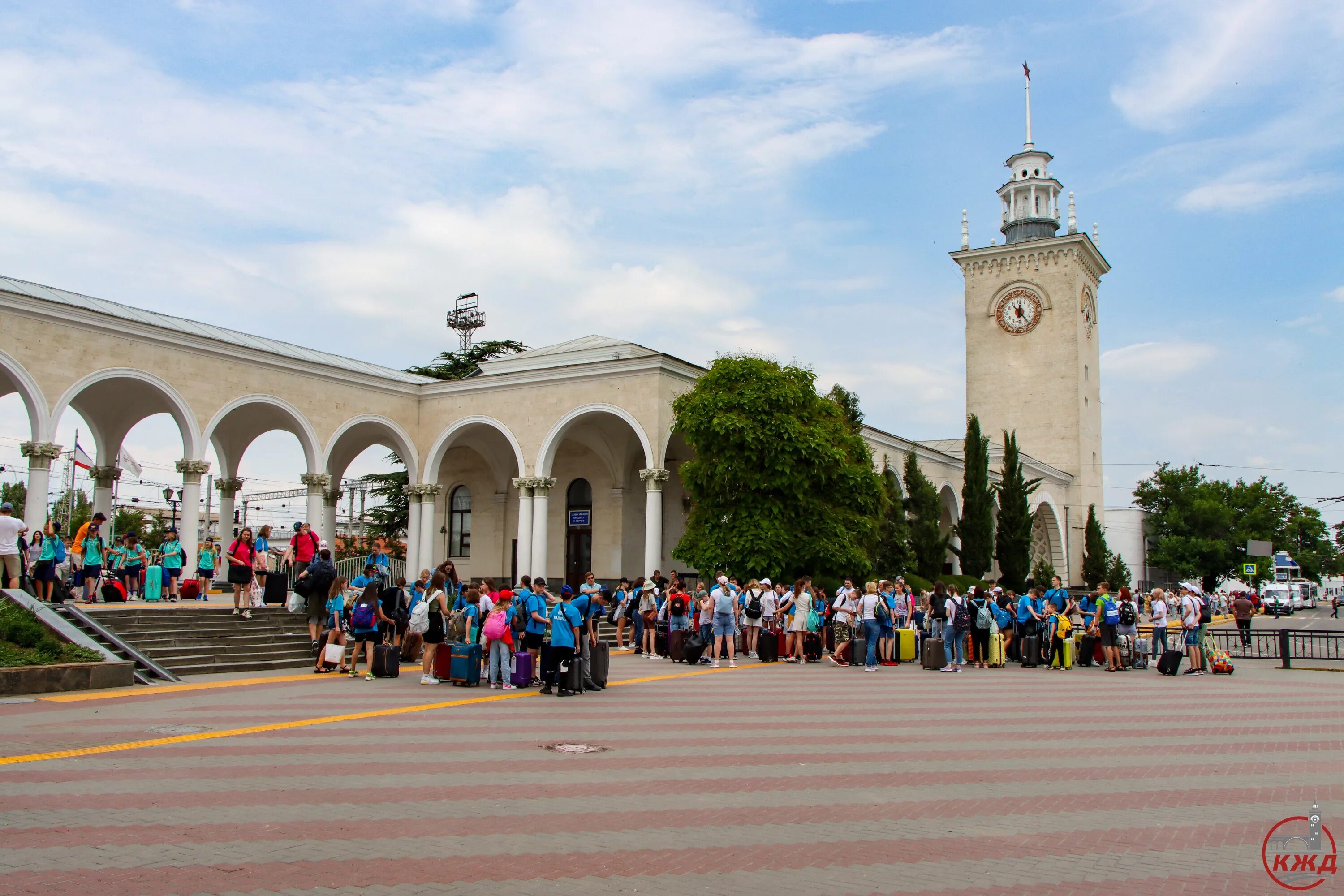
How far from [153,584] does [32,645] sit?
6.36m

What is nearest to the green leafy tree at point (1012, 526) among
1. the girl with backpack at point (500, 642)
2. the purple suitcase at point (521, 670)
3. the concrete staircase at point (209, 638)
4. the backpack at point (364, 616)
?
the purple suitcase at point (521, 670)

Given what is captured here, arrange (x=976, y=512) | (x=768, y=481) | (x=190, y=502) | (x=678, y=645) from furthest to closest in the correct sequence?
(x=976, y=512) → (x=768, y=481) → (x=190, y=502) → (x=678, y=645)

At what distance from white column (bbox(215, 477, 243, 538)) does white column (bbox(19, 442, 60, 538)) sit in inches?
216

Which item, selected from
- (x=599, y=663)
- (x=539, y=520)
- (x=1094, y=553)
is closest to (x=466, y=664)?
(x=599, y=663)

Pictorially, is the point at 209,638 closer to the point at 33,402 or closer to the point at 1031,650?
the point at 33,402

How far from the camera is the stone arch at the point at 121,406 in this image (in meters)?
21.3

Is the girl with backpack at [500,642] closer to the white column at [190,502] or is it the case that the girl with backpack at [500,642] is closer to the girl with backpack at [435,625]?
the girl with backpack at [435,625]

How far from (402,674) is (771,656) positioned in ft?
21.7

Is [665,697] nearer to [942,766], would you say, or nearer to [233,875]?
[942,766]

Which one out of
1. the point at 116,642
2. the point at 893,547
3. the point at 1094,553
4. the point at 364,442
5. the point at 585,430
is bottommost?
the point at 116,642

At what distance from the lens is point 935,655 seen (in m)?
17.0

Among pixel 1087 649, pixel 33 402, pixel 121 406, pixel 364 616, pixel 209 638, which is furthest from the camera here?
pixel 121 406

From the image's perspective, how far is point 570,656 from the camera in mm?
12531

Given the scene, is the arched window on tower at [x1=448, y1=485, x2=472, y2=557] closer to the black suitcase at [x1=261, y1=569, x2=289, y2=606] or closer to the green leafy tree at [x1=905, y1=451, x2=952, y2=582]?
the green leafy tree at [x1=905, y1=451, x2=952, y2=582]
